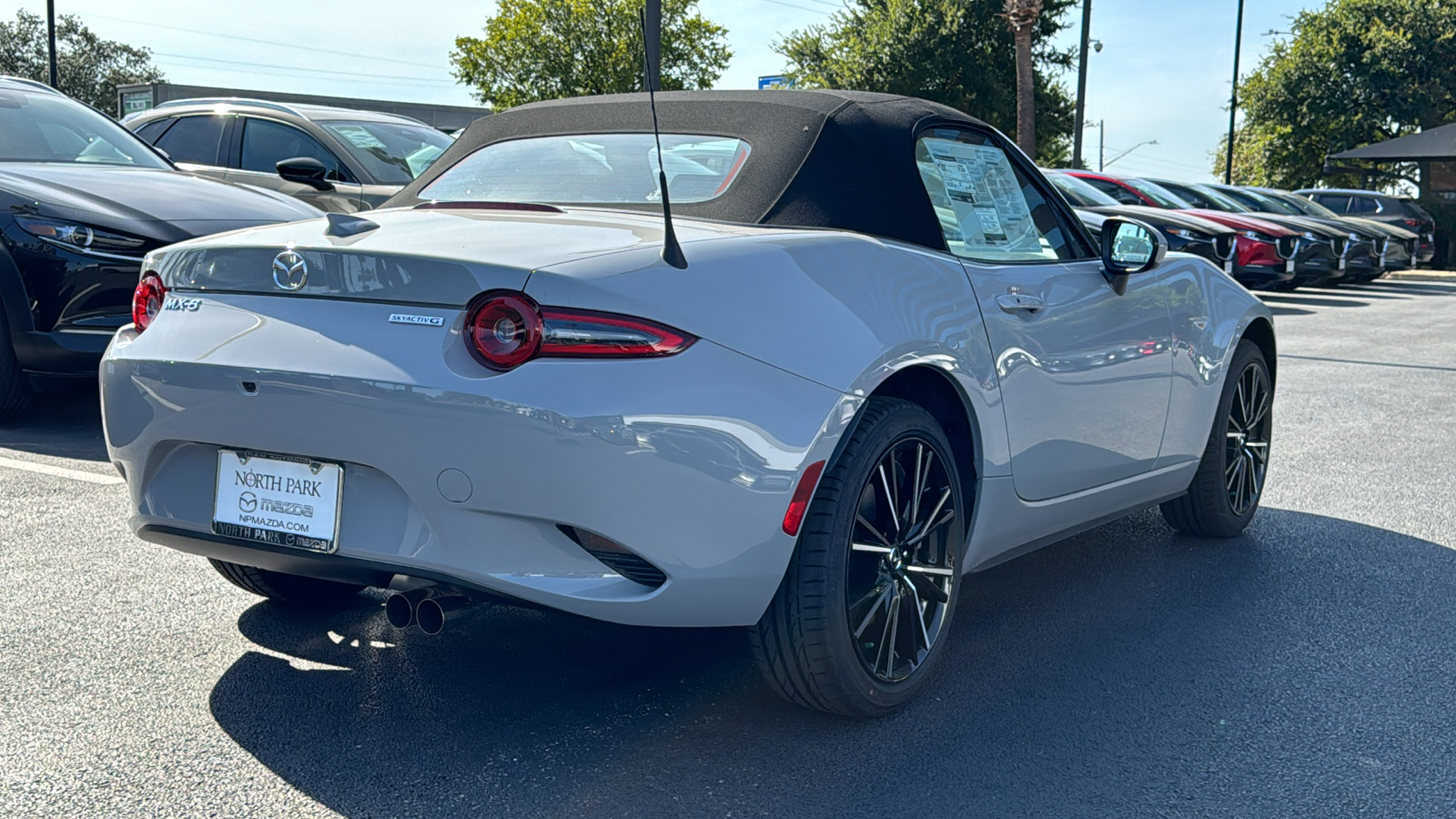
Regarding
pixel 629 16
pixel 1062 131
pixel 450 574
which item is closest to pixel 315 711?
pixel 450 574

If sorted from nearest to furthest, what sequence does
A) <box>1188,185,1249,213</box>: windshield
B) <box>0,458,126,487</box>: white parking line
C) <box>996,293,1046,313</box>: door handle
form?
<box>996,293,1046,313</box>: door handle → <box>0,458,126,487</box>: white parking line → <box>1188,185,1249,213</box>: windshield

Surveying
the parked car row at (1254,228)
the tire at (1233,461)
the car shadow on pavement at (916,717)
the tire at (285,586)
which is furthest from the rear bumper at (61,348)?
the parked car row at (1254,228)

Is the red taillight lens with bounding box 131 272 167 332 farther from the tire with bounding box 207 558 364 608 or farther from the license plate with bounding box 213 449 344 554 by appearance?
the tire with bounding box 207 558 364 608

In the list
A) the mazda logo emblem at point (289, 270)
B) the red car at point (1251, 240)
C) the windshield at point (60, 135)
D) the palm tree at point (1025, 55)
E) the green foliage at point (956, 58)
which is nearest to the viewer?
the mazda logo emblem at point (289, 270)

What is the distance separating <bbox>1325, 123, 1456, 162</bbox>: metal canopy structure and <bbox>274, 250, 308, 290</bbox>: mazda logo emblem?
1378 inches

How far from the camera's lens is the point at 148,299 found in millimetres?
3404

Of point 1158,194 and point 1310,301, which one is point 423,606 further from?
point 1310,301

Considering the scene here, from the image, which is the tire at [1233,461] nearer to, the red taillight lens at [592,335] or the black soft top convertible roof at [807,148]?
the black soft top convertible roof at [807,148]

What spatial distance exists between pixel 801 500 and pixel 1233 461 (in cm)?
284

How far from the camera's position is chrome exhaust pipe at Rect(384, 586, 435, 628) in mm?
3078

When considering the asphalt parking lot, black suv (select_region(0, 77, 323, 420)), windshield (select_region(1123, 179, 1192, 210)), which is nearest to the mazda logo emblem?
the asphalt parking lot

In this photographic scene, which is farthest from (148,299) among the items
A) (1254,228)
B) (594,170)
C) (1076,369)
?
(1254,228)

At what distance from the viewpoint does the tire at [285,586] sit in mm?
3877

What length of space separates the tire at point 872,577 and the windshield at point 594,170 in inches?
30.8
